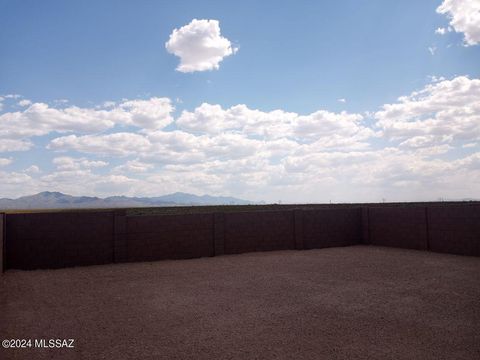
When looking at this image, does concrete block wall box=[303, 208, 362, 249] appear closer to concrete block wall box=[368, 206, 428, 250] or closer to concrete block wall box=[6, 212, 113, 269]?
concrete block wall box=[368, 206, 428, 250]

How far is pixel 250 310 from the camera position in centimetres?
763

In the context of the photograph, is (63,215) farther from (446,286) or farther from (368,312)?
(446,286)

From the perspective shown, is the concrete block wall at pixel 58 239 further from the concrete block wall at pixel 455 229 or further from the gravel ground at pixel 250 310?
the concrete block wall at pixel 455 229

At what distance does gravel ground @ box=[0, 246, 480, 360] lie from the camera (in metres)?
5.73

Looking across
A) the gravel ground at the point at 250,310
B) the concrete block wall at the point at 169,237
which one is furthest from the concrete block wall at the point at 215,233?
the gravel ground at the point at 250,310

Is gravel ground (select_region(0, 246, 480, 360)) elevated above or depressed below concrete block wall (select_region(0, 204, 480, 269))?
below

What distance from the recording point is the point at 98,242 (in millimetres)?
13609

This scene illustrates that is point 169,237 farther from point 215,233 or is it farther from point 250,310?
point 250,310

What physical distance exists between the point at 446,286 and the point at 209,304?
601cm

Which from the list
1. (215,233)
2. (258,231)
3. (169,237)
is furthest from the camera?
(258,231)

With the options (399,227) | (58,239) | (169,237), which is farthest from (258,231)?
(58,239)

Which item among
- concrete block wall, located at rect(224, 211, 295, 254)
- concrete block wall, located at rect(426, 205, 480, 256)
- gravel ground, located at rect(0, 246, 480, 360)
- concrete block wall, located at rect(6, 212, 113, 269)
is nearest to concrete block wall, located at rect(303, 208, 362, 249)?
concrete block wall, located at rect(224, 211, 295, 254)

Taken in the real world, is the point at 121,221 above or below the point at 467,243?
above

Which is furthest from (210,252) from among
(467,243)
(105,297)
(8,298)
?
(467,243)
